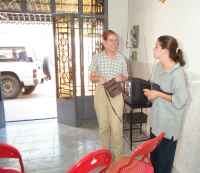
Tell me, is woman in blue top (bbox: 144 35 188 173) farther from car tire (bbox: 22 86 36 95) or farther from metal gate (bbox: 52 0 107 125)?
car tire (bbox: 22 86 36 95)

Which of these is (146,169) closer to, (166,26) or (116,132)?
(116,132)

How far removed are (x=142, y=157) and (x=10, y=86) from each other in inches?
205

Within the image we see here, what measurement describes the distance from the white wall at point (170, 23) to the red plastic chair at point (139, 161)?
111 centimetres

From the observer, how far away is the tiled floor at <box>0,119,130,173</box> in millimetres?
2635

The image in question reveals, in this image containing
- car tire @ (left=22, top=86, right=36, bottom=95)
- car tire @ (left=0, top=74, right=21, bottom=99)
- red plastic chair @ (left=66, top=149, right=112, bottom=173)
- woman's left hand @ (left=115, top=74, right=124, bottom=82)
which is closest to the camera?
red plastic chair @ (left=66, top=149, right=112, bottom=173)

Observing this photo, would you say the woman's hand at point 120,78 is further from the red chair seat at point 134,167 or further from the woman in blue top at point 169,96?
the red chair seat at point 134,167

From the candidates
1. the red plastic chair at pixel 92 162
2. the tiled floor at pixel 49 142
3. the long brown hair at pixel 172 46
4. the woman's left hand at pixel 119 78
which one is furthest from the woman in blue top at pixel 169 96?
the tiled floor at pixel 49 142

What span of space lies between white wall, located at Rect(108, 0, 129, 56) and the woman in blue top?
7.74ft

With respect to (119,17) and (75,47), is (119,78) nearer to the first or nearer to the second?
(75,47)

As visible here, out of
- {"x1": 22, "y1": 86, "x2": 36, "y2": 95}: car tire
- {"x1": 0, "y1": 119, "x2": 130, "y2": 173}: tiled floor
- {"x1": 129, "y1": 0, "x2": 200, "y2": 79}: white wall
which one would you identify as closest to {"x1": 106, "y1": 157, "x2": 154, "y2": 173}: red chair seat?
{"x1": 129, "y1": 0, "x2": 200, "y2": 79}: white wall

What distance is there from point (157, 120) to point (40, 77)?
509 centimetres

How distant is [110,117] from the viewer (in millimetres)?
2525

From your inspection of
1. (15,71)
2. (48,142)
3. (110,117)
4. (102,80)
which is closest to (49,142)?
(48,142)

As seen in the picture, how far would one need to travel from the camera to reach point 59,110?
3957 millimetres
